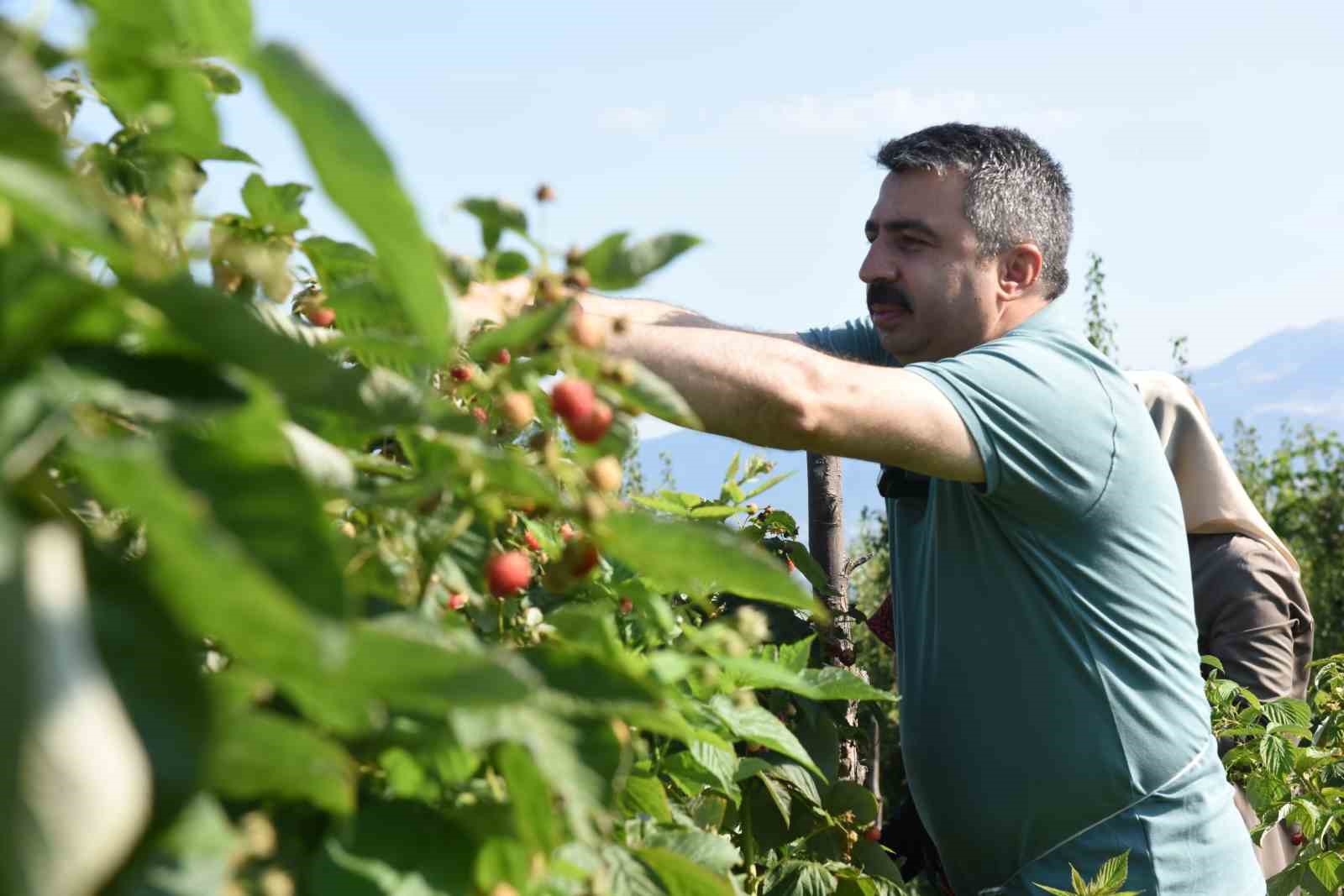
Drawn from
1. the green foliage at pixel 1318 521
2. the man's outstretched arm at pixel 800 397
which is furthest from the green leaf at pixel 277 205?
the green foliage at pixel 1318 521

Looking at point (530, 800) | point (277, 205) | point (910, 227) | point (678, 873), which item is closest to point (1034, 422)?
point (910, 227)

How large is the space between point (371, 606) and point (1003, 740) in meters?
2.00

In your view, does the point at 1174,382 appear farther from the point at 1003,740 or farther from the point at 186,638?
the point at 186,638

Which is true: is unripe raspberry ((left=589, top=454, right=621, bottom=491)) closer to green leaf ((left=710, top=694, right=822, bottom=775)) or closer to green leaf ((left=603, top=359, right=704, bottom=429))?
green leaf ((left=603, top=359, right=704, bottom=429))

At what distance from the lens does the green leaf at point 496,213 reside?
33.9 inches

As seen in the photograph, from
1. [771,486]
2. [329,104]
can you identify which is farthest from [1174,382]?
[329,104]

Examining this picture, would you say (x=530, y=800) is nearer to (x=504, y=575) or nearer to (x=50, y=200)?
(x=504, y=575)

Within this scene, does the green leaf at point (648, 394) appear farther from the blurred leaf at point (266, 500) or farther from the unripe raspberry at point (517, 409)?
the blurred leaf at point (266, 500)

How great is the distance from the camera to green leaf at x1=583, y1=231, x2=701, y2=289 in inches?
34.4

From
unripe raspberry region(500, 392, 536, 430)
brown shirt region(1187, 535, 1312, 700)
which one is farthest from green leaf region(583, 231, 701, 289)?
brown shirt region(1187, 535, 1312, 700)

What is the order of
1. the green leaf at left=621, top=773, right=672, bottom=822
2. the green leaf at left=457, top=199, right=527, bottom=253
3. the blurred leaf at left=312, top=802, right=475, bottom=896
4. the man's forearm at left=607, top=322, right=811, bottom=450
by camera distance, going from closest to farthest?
the blurred leaf at left=312, top=802, right=475, bottom=896 → the green leaf at left=457, top=199, right=527, bottom=253 → the green leaf at left=621, top=773, right=672, bottom=822 → the man's forearm at left=607, top=322, right=811, bottom=450

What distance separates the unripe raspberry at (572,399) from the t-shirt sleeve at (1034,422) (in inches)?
60.5

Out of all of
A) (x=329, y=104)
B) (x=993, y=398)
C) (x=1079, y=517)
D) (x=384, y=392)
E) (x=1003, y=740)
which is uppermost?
(x=329, y=104)

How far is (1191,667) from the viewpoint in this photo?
2611 millimetres
